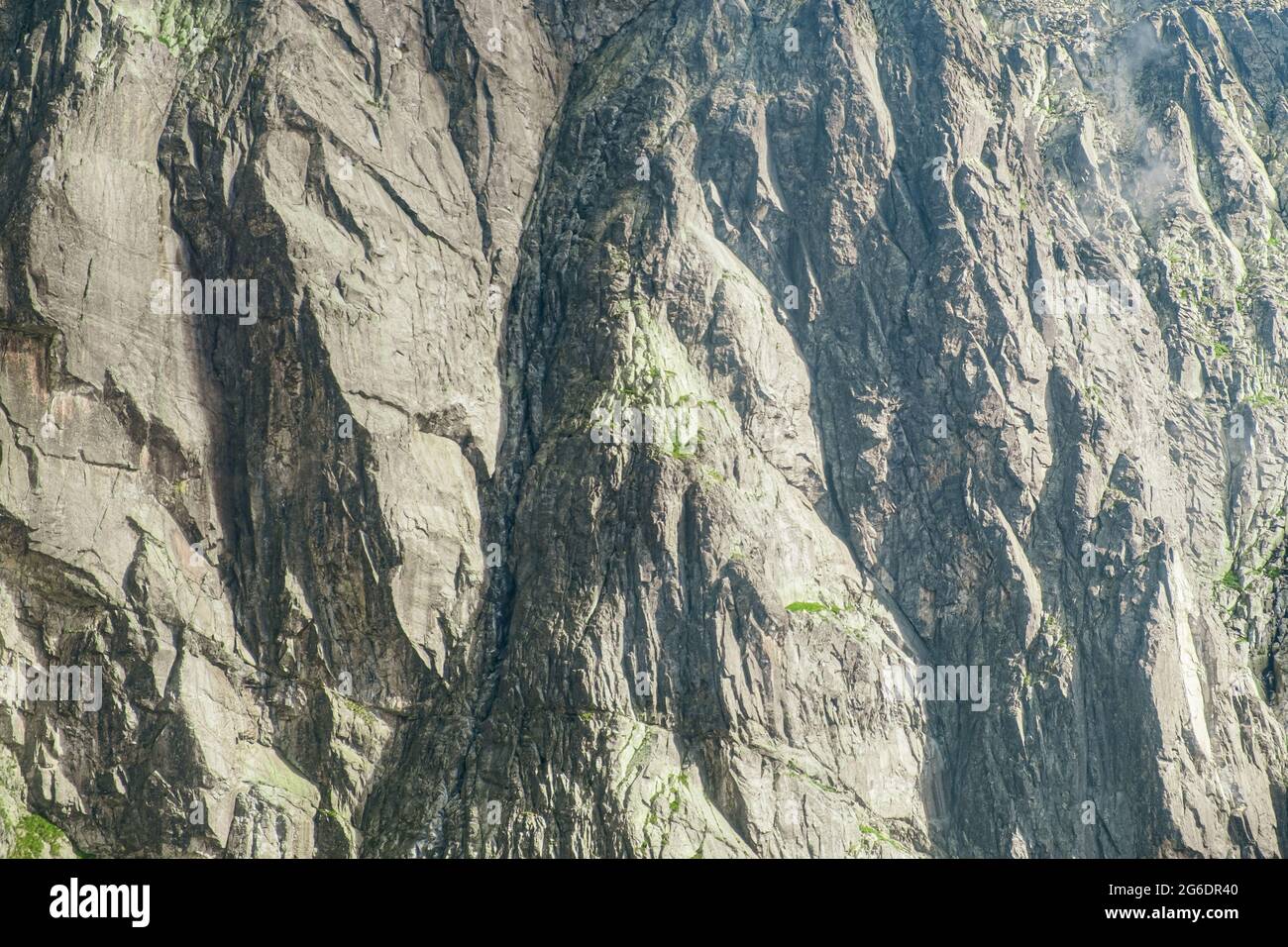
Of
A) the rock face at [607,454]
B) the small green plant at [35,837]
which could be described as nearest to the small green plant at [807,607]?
the rock face at [607,454]

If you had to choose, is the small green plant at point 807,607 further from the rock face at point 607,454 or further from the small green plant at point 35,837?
the small green plant at point 35,837

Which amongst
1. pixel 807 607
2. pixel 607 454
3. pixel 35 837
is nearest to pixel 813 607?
pixel 807 607


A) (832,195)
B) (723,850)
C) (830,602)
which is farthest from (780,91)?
(723,850)

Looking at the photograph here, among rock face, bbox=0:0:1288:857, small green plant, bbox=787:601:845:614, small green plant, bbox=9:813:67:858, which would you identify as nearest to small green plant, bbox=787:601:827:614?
small green plant, bbox=787:601:845:614

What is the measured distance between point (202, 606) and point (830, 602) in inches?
1123

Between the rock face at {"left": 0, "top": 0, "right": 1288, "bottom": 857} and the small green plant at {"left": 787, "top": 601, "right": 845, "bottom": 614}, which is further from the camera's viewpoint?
the small green plant at {"left": 787, "top": 601, "right": 845, "bottom": 614}

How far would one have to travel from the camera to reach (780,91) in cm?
6925

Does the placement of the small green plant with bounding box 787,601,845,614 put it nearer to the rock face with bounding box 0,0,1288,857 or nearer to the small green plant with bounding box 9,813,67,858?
the rock face with bounding box 0,0,1288,857

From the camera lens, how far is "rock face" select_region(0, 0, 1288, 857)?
5722 centimetres

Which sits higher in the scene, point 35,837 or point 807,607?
point 807,607

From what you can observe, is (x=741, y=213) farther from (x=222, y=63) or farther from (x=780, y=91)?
(x=222, y=63)

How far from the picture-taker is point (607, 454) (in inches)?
2381

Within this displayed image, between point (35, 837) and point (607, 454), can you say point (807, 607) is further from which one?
point (35, 837)

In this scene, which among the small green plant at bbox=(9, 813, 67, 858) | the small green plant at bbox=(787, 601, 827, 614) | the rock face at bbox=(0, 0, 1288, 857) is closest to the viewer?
the small green plant at bbox=(9, 813, 67, 858)
